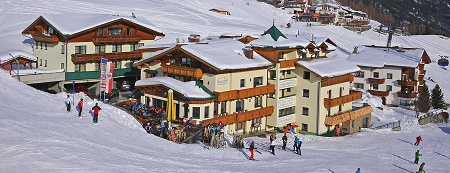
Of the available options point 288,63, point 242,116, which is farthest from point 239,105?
point 288,63

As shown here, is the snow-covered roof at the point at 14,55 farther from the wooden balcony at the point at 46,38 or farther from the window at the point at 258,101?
the window at the point at 258,101

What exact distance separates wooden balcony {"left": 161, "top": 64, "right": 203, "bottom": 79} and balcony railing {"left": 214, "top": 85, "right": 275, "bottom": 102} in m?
1.99

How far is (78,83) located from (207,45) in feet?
39.9

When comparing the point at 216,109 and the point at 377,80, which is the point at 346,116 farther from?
the point at 377,80

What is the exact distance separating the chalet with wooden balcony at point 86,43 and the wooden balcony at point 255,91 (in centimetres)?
1309

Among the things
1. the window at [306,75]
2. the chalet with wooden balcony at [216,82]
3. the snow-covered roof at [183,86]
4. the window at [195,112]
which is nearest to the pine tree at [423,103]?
the window at [306,75]

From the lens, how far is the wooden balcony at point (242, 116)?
4253cm

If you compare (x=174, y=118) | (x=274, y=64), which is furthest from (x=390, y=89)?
(x=174, y=118)

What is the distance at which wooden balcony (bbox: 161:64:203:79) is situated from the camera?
142 ft

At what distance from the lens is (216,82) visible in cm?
4322

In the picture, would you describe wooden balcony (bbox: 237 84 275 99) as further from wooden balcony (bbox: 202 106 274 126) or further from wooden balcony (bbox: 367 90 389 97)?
wooden balcony (bbox: 367 90 389 97)

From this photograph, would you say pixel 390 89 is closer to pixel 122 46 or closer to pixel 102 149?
pixel 122 46

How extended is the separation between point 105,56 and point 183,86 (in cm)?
1184

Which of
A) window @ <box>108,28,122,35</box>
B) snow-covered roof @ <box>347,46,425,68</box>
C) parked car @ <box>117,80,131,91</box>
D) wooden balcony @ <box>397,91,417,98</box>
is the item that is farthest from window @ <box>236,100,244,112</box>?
wooden balcony @ <box>397,91,417,98</box>
